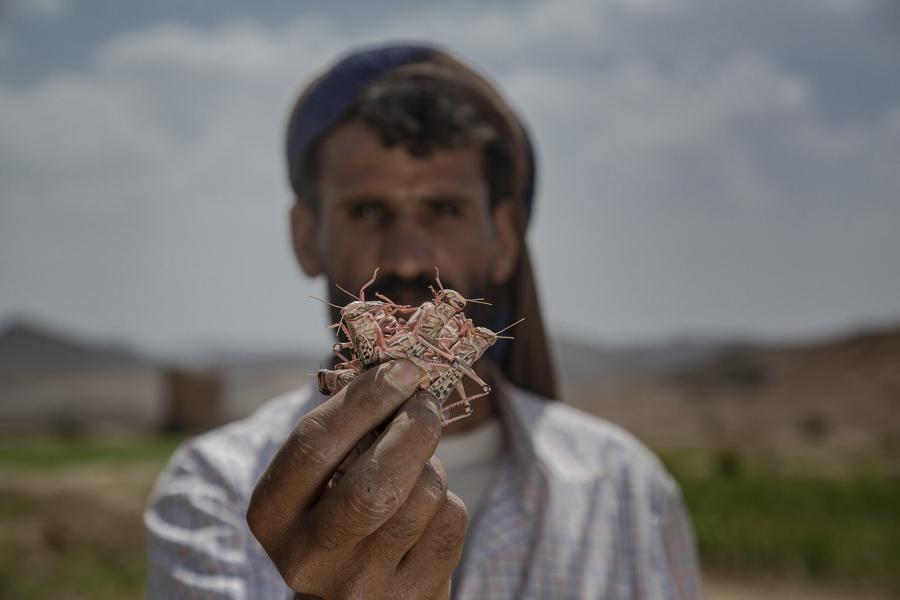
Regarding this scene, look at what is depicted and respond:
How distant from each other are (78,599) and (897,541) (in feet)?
40.2

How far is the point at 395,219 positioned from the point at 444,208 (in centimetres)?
21

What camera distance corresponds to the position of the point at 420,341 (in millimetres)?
1638

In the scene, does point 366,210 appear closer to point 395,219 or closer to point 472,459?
point 395,219

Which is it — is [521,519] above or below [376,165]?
below

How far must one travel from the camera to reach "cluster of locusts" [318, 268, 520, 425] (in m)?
1.64

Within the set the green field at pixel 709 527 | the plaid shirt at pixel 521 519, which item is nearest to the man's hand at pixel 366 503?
the plaid shirt at pixel 521 519

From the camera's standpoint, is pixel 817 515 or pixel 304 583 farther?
pixel 817 515

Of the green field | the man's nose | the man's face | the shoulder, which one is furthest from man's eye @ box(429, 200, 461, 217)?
the green field

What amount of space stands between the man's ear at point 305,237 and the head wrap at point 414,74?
96 mm

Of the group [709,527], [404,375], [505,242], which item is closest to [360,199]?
[505,242]

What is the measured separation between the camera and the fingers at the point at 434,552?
5.64 feet

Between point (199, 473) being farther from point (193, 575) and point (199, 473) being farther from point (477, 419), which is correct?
point (477, 419)

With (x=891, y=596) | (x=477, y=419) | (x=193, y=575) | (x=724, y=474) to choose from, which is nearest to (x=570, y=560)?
(x=477, y=419)

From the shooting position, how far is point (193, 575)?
106 inches
